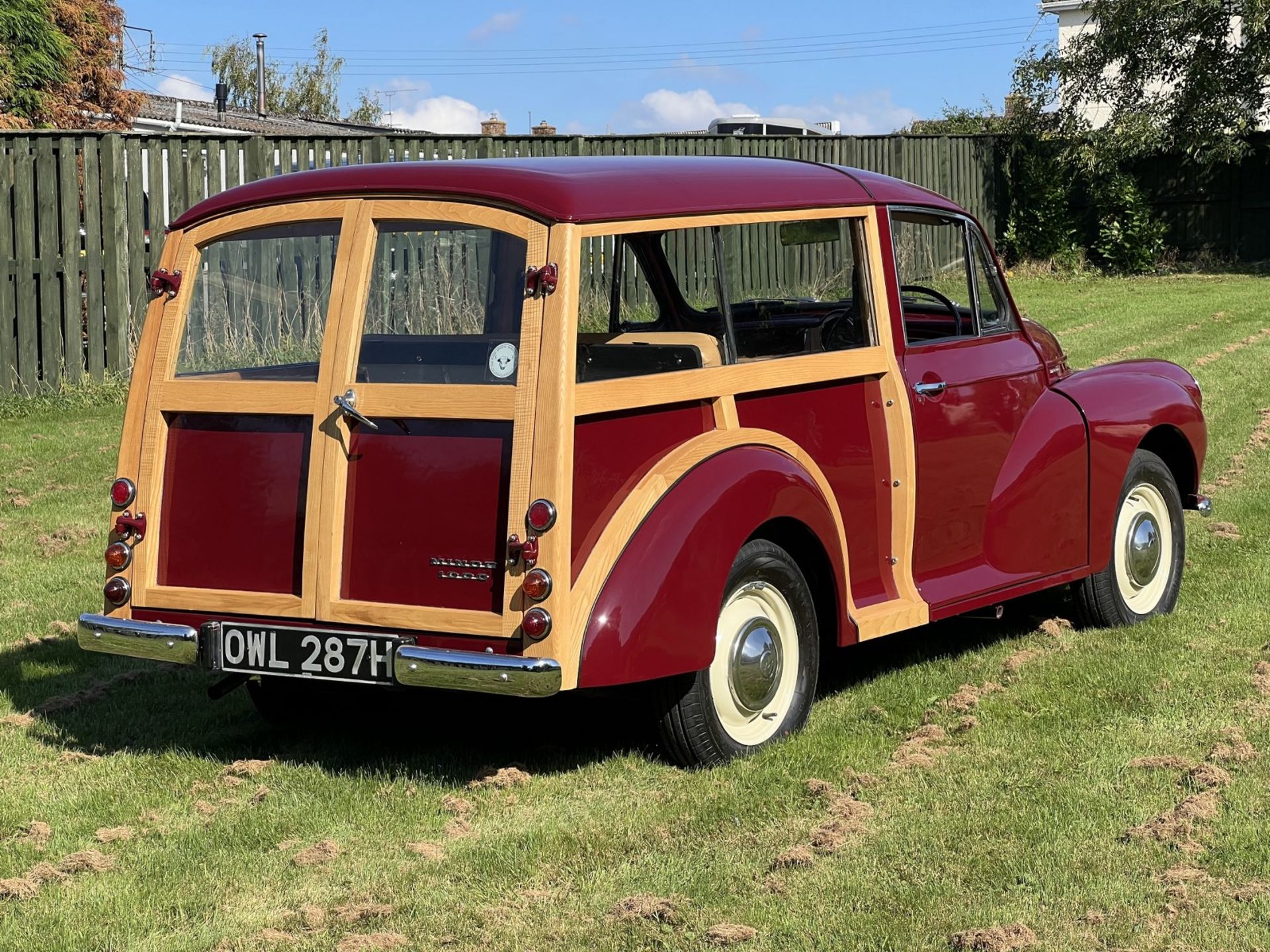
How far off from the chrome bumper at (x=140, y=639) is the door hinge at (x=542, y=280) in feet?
5.01

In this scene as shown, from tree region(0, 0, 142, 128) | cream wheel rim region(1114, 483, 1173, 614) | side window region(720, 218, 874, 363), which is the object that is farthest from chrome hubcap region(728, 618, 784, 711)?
tree region(0, 0, 142, 128)

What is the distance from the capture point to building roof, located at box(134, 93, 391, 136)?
98.5ft

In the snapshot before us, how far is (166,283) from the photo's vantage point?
5547 millimetres

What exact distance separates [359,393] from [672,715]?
1.40m

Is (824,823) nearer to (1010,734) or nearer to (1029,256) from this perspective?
(1010,734)

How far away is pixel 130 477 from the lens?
17.7 ft

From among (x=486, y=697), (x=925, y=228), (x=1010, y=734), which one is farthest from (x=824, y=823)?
(x=925, y=228)

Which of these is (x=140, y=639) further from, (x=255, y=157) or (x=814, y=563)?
(x=255, y=157)

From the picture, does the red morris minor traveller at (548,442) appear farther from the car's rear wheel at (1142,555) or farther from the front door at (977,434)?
the car's rear wheel at (1142,555)

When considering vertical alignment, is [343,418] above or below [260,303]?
below

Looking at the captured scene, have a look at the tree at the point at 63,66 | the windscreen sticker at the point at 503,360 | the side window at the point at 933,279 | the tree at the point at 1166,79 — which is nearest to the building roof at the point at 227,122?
the tree at the point at 63,66

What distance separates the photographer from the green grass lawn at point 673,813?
13.5ft

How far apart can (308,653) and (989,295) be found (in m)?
3.27

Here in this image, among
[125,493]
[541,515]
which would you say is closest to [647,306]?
[541,515]
